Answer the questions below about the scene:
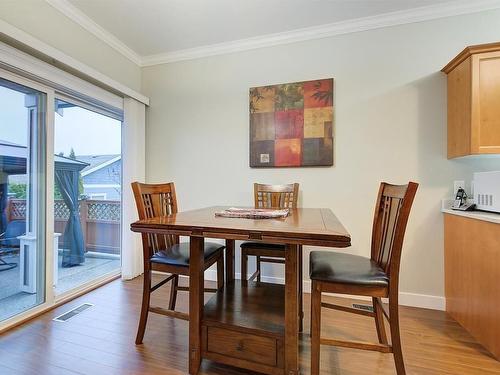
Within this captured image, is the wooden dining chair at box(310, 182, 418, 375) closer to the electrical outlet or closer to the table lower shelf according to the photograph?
the table lower shelf

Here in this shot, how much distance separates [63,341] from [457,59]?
3362mm

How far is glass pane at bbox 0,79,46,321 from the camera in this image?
1887 mm

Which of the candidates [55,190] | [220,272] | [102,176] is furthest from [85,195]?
[220,272]

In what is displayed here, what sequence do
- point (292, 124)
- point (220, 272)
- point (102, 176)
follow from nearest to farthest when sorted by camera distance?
point (220, 272) → point (292, 124) → point (102, 176)

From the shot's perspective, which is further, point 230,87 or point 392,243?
point 230,87

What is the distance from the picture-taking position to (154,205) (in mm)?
1754

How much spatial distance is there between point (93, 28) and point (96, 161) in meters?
1.25

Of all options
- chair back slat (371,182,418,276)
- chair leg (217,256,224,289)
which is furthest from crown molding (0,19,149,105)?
chair back slat (371,182,418,276)

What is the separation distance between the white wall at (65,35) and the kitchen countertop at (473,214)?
330cm

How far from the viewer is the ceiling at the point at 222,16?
6.95ft

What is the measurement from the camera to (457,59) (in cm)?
190

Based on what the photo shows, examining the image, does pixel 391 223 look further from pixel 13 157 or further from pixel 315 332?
pixel 13 157

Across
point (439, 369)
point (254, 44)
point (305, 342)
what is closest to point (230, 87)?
point (254, 44)

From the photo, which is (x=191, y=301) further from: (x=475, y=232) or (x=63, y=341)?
(x=475, y=232)
